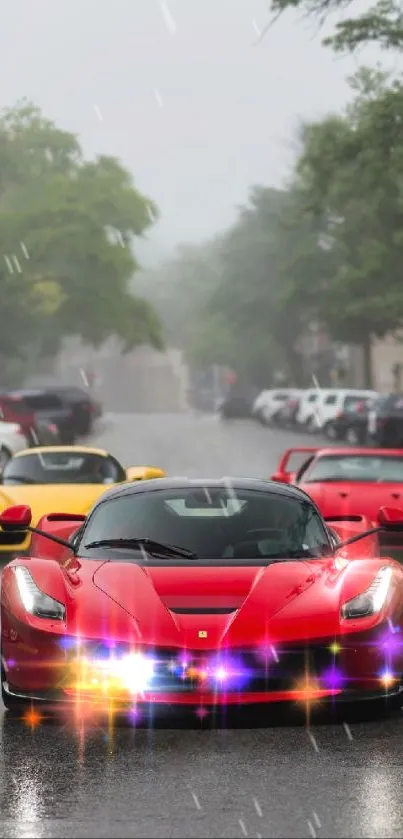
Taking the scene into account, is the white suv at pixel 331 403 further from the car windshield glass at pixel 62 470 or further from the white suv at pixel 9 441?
the car windshield glass at pixel 62 470

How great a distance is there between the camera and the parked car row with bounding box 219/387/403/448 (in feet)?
156

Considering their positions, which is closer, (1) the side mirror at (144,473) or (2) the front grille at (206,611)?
(2) the front grille at (206,611)

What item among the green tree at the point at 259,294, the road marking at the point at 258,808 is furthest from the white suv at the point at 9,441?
the green tree at the point at 259,294

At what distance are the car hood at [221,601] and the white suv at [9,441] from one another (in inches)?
1041

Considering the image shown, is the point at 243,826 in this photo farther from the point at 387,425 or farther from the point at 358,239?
the point at 358,239

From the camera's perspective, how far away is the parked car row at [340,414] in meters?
47.4

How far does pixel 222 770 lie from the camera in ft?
21.5

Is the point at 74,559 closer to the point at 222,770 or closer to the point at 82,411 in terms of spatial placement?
the point at 222,770

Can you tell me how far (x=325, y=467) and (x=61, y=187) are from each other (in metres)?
67.0

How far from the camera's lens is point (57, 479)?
18.0 meters

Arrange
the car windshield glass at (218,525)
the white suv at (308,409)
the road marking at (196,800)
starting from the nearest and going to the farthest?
the road marking at (196,800) → the car windshield glass at (218,525) → the white suv at (308,409)

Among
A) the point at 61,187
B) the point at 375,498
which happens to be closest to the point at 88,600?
the point at 375,498

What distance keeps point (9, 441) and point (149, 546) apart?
26.6 m

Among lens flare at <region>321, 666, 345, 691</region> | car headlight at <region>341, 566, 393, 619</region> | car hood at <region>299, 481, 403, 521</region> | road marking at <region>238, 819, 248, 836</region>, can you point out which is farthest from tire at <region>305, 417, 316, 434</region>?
road marking at <region>238, 819, 248, 836</region>
